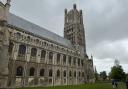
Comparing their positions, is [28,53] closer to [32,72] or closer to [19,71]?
[19,71]

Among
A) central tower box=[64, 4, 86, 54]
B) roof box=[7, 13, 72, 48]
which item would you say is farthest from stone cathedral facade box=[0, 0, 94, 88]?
central tower box=[64, 4, 86, 54]

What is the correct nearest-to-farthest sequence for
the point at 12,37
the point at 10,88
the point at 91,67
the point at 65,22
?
the point at 10,88 → the point at 12,37 → the point at 91,67 → the point at 65,22

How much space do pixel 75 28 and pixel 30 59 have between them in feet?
112

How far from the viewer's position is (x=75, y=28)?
6412 cm

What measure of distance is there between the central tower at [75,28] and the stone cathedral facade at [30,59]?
524cm

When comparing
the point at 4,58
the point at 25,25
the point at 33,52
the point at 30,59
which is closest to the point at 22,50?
the point at 30,59

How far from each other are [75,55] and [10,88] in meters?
31.9

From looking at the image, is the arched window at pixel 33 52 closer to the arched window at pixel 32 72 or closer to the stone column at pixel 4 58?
the arched window at pixel 32 72

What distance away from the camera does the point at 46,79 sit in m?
38.7

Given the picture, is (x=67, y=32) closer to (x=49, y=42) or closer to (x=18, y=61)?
(x=49, y=42)

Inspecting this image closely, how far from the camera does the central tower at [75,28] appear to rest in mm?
63125

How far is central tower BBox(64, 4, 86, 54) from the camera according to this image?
207 feet

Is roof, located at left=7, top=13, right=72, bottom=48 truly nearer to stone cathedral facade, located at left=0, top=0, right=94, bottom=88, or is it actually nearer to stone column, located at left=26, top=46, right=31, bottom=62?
stone cathedral facade, located at left=0, top=0, right=94, bottom=88

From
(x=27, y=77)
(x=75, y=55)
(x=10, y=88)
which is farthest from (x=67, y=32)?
Answer: (x=10, y=88)
